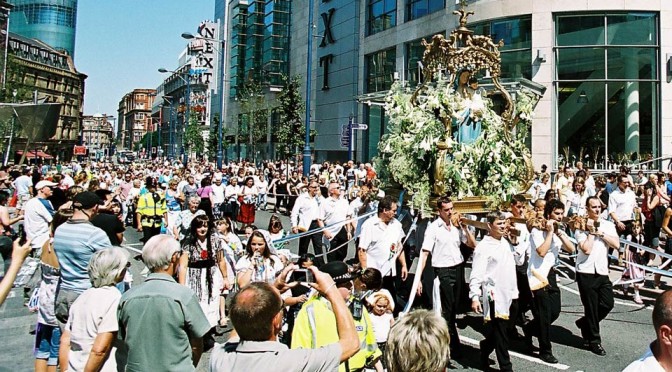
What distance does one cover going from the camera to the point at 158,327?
3.35 metres

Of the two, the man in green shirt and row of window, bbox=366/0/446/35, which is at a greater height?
row of window, bbox=366/0/446/35

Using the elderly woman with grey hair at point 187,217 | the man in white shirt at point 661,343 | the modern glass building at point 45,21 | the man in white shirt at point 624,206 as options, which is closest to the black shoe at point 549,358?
the man in white shirt at point 661,343

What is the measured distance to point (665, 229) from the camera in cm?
900

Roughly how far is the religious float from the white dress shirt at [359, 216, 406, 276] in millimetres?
618

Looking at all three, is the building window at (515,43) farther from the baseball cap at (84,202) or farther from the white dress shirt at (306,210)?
the baseball cap at (84,202)

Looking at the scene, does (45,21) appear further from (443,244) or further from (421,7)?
(443,244)

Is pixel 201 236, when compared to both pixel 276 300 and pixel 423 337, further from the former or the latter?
pixel 423 337

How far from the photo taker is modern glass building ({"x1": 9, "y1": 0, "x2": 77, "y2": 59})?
119312 mm

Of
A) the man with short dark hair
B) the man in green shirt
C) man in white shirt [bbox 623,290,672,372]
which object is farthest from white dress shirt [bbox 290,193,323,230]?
man in white shirt [bbox 623,290,672,372]

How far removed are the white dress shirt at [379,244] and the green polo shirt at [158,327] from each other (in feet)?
12.1

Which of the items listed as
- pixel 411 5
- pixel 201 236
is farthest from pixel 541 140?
pixel 201 236

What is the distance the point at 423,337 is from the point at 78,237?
3376mm

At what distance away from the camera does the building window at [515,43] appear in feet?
75.8

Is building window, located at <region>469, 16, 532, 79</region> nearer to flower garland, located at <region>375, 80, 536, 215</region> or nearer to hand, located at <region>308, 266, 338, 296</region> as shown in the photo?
flower garland, located at <region>375, 80, 536, 215</region>
